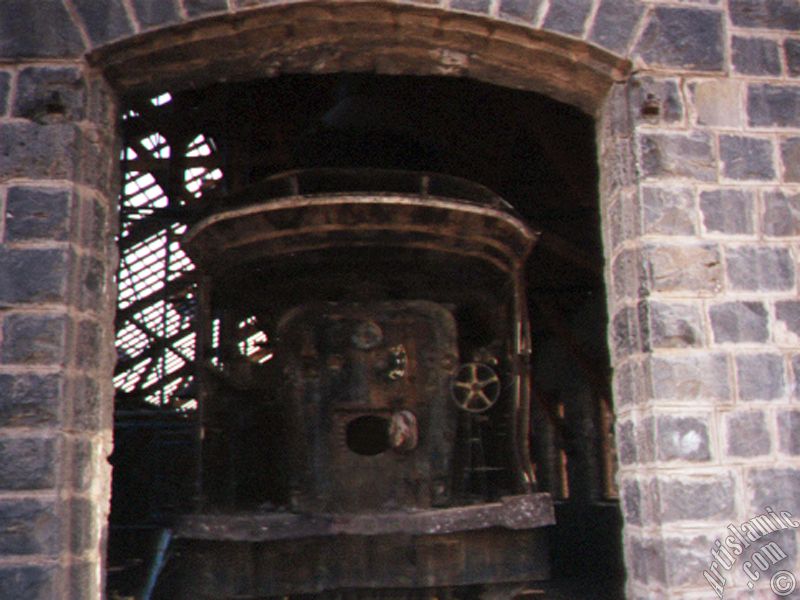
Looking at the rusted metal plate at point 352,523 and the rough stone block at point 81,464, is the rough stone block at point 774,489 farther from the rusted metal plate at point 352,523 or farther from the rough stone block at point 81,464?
the rough stone block at point 81,464

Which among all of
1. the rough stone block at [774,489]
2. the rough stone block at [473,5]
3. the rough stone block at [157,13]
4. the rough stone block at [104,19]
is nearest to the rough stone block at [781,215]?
the rough stone block at [774,489]

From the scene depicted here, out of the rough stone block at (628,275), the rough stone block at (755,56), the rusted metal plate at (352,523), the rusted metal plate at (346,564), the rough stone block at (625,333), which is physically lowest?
the rusted metal plate at (346,564)

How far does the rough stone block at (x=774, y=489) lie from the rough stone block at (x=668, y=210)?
1.04 meters

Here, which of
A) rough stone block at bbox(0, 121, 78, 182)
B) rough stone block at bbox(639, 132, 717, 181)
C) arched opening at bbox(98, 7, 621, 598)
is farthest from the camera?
arched opening at bbox(98, 7, 621, 598)

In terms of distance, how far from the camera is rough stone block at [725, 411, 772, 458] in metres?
3.72

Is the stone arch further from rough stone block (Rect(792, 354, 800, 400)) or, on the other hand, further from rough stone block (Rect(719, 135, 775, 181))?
rough stone block (Rect(792, 354, 800, 400))

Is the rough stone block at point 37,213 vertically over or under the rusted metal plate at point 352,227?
under

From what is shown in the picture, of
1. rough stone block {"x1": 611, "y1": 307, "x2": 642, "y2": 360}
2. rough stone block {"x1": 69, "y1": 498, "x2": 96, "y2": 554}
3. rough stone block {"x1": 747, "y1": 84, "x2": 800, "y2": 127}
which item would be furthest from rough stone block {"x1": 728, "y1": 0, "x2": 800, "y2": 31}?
rough stone block {"x1": 69, "y1": 498, "x2": 96, "y2": 554}

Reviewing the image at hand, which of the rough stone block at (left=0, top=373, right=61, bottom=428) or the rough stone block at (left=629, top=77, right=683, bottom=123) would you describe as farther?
the rough stone block at (left=629, top=77, right=683, bottom=123)

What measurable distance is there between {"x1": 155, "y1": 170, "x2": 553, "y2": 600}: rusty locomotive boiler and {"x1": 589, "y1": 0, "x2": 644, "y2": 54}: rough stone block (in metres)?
1.21

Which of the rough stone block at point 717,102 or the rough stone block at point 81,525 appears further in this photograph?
the rough stone block at point 717,102

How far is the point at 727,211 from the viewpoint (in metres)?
3.94

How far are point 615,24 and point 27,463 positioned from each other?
305cm

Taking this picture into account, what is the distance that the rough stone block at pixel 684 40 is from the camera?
4051 mm
